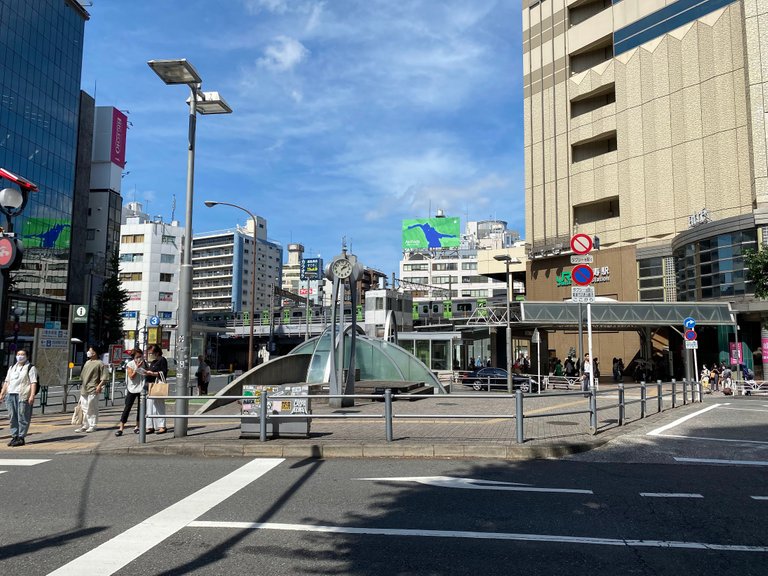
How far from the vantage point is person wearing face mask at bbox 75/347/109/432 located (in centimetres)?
1274

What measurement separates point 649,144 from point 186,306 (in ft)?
136

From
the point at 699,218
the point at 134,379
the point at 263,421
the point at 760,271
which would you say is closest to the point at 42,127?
the point at 134,379

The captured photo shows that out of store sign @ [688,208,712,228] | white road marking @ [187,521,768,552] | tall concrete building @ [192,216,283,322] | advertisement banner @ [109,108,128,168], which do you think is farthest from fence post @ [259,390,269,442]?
tall concrete building @ [192,216,283,322]

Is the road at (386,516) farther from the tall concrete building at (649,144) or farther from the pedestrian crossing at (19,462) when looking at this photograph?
the tall concrete building at (649,144)

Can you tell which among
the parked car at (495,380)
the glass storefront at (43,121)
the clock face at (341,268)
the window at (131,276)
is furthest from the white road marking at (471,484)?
the window at (131,276)

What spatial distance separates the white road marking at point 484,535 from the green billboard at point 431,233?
95.9 meters

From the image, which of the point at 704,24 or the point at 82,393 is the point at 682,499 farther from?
the point at 704,24

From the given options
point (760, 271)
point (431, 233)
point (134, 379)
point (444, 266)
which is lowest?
point (134, 379)

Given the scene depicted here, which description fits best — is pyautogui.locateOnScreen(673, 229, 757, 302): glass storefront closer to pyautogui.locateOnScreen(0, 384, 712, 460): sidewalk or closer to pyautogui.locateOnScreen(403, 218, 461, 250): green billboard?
pyautogui.locateOnScreen(0, 384, 712, 460): sidewalk

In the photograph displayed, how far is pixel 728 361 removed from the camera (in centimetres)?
3491

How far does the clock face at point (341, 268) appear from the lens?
17.8 m

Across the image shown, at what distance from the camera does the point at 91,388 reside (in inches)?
501

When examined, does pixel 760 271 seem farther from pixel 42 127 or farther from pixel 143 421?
pixel 42 127

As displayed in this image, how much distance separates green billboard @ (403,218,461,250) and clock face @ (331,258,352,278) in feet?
274
